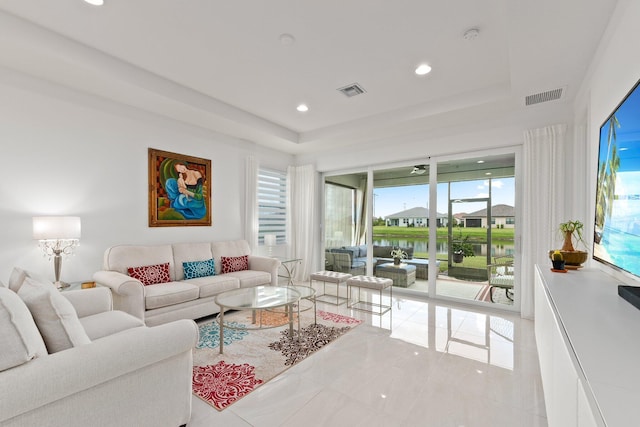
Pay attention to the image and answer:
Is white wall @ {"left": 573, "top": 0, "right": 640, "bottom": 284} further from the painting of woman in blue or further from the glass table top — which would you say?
the painting of woman in blue

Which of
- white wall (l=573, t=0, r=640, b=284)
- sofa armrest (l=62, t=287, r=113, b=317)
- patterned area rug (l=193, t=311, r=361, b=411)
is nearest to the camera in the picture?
white wall (l=573, t=0, r=640, b=284)

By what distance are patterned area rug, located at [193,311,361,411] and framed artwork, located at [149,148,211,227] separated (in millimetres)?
1554

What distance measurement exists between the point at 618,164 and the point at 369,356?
2267mm

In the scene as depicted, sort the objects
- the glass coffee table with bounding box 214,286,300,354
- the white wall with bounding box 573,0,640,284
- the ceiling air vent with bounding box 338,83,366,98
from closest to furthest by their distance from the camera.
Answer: the white wall with bounding box 573,0,640,284 < the glass coffee table with bounding box 214,286,300,354 < the ceiling air vent with bounding box 338,83,366,98

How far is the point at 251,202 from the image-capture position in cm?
500

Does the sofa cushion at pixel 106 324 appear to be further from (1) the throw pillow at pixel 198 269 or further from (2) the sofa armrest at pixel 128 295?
(1) the throw pillow at pixel 198 269

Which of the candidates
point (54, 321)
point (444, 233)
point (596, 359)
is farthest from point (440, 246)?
point (54, 321)

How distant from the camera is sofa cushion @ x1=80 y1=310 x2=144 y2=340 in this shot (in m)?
1.95

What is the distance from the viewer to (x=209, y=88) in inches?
136

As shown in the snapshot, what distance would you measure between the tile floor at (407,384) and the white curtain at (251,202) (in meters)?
2.58

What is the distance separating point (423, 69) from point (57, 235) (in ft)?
13.1

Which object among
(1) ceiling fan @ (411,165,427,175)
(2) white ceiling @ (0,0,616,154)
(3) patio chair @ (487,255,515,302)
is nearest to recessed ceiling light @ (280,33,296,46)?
(2) white ceiling @ (0,0,616,154)

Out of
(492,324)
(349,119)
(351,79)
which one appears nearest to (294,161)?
(349,119)

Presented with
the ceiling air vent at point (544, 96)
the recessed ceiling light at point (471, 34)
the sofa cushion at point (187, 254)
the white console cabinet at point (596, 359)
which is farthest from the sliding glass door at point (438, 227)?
the sofa cushion at point (187, 254)
